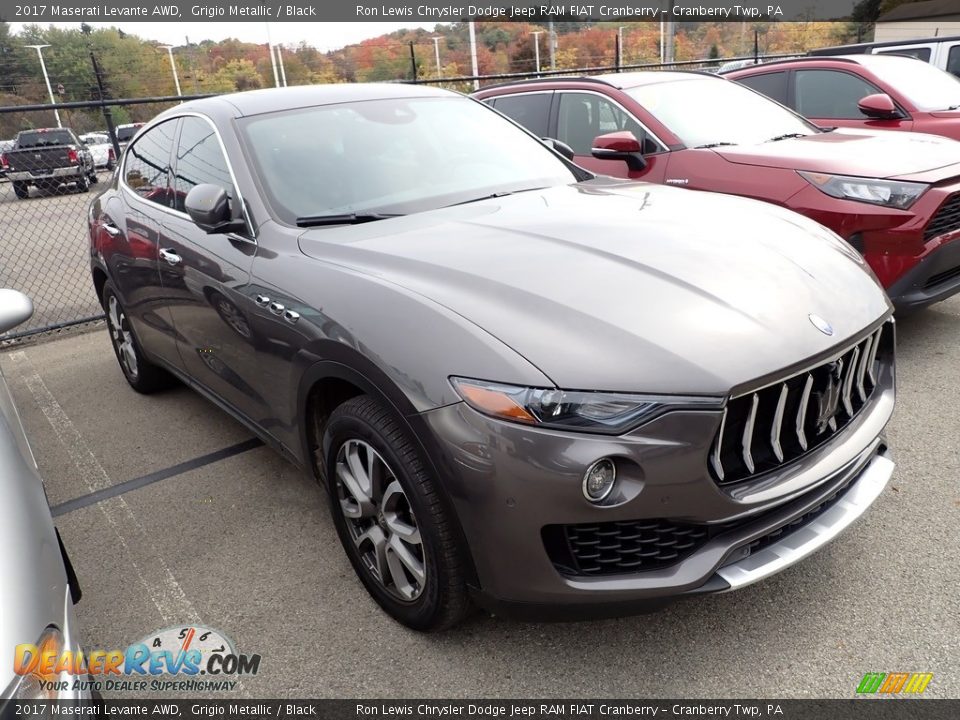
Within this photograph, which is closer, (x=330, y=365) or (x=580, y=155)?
(x=330, y=365)

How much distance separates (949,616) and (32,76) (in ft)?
128

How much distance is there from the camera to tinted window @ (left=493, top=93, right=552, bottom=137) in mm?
5969

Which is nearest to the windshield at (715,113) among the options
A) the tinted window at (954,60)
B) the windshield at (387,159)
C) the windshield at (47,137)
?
the windshield at (387,159)

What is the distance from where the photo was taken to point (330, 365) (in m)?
2.39

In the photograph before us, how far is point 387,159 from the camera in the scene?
3166mm

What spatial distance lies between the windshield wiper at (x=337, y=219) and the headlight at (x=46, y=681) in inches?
66.3

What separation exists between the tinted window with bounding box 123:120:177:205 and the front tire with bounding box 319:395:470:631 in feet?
6.48

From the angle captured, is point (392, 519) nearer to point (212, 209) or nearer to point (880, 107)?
point (212, 209)

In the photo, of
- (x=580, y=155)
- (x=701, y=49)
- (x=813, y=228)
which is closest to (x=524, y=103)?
(x=580, y=155)

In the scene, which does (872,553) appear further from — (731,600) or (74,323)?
(74,323)

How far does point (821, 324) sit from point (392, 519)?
1414 millimetres

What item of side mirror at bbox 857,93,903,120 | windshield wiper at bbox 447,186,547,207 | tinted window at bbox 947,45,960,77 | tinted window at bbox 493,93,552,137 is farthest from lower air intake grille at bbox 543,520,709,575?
tinted window at bbox 947,45,960,77

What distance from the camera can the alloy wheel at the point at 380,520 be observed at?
2281 millimetres

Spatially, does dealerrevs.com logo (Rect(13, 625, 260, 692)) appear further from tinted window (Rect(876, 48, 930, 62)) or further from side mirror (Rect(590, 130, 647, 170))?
tinted window (Rect(876, 48, 930, 62))
